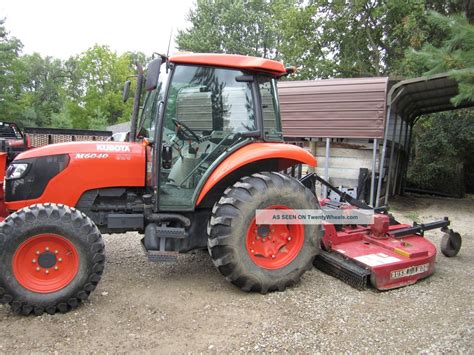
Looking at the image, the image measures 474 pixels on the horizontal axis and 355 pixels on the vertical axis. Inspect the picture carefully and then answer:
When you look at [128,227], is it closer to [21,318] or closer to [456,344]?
[21,318]

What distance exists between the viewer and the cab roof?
3.80 meters

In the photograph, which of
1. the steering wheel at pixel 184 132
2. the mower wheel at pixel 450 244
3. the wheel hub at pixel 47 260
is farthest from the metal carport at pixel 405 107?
the wheel hub at pixel 47 260

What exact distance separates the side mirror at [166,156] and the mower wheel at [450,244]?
12.6ft

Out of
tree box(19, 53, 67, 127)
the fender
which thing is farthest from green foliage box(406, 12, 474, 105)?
tree box(19, 53, 67, 127)

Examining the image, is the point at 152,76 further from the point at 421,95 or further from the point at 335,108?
the point at 421,95

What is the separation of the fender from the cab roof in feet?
2.42

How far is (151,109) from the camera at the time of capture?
4137 mm

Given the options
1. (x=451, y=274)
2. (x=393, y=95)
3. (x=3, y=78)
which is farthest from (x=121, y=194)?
(x=3, y=78)

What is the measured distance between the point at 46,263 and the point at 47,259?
0.04 metres

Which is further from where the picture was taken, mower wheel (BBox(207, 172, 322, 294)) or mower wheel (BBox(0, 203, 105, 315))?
mower wheel (BBox(207, 172, 322, 294))

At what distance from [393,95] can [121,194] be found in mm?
6405

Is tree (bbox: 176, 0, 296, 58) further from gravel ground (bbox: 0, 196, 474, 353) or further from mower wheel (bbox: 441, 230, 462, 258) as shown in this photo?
gravel ground (bbox: 0, 196, 474, 353)

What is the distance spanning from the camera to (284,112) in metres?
9.84

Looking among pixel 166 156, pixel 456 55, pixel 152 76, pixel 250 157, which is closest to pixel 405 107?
pixel 456 55
